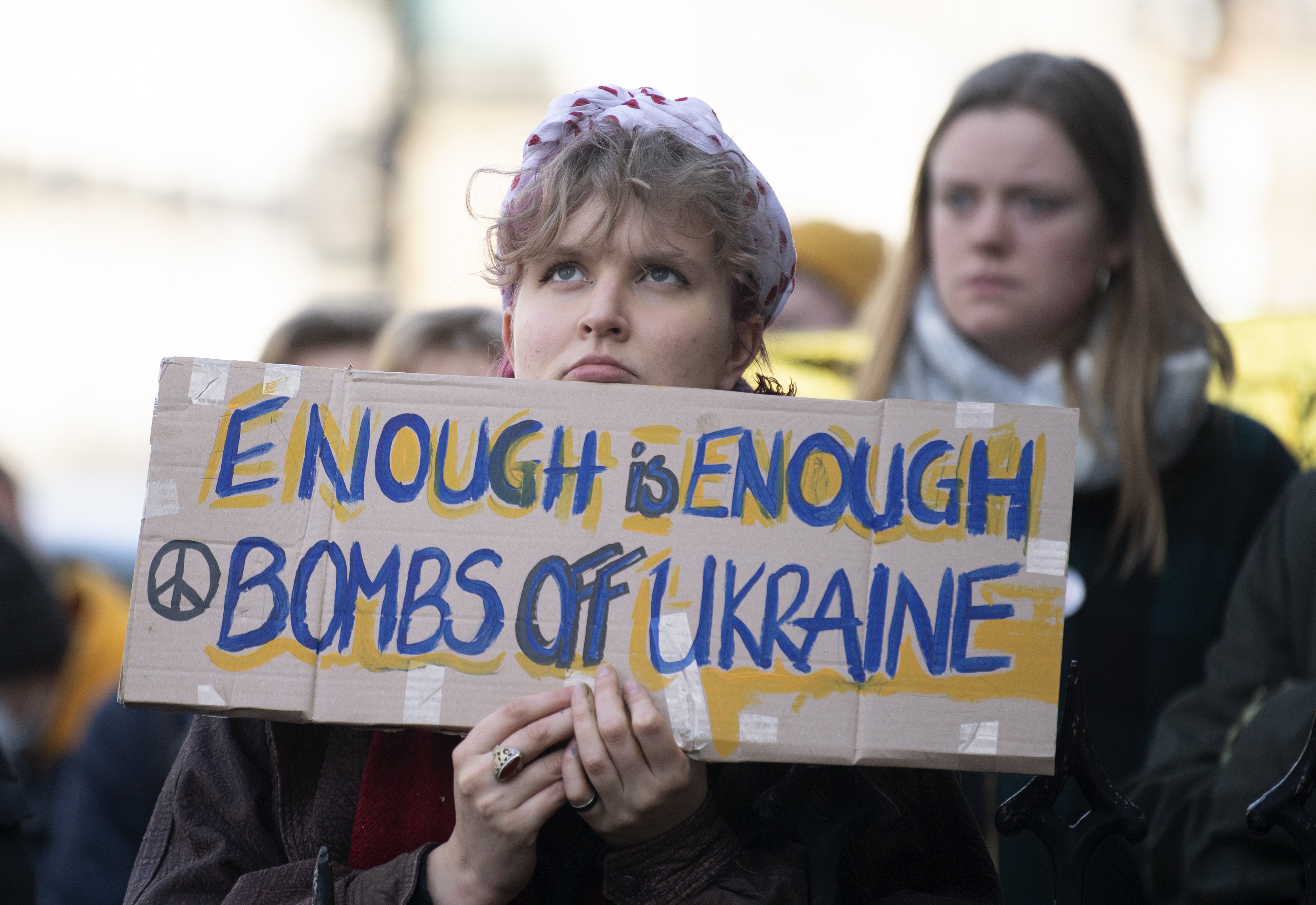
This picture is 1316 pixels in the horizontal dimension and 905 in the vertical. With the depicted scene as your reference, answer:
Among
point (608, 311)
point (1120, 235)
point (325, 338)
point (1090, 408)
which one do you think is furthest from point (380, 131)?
point (608, 311)

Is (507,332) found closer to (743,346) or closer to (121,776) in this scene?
(743,346)

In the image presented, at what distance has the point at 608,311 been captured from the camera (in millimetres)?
1701

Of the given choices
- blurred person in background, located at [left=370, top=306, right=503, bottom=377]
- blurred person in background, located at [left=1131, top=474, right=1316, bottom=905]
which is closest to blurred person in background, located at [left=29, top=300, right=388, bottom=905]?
blurred person in background, located at [left=370, top=306, right=503, bottom=377]

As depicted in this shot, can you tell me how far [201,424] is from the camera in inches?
63.7

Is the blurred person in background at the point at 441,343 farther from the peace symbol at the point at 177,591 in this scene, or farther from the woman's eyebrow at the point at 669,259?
the peace symbol at the point at 177,591

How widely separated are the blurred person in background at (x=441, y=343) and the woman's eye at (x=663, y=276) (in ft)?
4.30

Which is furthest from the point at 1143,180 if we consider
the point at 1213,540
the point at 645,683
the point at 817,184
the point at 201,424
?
the point at 817,184

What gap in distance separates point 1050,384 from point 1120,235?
0.41 m

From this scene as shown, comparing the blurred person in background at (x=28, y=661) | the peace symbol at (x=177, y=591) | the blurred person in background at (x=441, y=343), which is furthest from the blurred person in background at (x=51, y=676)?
the peace symbol at (x=177, y=591)

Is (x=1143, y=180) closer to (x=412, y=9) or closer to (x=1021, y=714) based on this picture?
(x=1021, y=714)

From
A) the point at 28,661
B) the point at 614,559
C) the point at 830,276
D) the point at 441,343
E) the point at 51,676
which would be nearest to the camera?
the point at 614,559

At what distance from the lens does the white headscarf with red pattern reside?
1879 mm

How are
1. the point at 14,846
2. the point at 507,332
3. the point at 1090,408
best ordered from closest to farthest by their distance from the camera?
the point at 14,846
the point at 507,332
the point at 1090,408

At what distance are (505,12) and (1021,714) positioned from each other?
60.9ft
